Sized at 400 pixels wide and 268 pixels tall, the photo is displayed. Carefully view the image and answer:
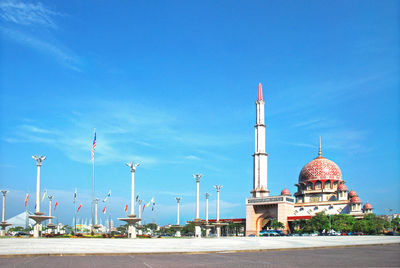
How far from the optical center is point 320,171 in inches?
3730

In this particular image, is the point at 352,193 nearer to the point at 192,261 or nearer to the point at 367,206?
the point at 367,206

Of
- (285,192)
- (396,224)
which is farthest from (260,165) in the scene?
(396,224)

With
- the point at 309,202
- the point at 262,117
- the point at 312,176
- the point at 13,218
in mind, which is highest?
the point at 262,117

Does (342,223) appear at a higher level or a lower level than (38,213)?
lower

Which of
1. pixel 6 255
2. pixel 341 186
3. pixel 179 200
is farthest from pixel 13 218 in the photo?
pixel 6 255

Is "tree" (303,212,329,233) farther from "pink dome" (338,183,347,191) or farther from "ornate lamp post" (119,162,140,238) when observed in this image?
"ornate lamp post" (119,162,140,238)

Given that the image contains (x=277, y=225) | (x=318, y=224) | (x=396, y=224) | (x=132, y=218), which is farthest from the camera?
(x=277, y=225)

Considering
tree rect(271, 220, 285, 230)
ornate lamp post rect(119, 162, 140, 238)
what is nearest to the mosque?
tree rect(271, 220, 285, 230)

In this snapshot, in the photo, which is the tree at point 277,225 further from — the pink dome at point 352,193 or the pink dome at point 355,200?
the pink dome at point 352,193

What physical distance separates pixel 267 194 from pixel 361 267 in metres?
74.9

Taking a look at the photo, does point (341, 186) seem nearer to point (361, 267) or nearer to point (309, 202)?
point (309, 202)

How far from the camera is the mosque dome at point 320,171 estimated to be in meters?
94.1

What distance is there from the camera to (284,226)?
83.8 m

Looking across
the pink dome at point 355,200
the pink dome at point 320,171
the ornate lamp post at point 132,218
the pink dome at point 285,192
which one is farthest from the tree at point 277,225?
the ornate lamp post at point 132,218
